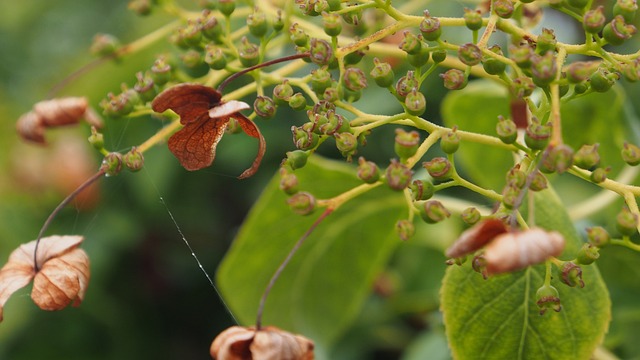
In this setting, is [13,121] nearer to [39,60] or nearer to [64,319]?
[39,60]

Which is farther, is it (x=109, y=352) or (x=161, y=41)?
(x=109, y=352)

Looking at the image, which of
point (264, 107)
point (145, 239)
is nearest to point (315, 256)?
point (264, 107)

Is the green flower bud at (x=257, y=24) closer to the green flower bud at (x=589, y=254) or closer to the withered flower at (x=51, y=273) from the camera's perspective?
the withered flower at (x=51, y=273)

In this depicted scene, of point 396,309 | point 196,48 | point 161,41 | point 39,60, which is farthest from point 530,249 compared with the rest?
point 39,60

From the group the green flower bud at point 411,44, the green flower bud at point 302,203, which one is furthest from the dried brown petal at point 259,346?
the green flower bud at point 411,44

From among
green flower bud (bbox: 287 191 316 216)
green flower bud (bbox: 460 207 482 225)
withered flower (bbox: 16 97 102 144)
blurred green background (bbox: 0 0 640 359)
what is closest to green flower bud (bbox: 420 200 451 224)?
green flower bud (bbox: 460 207 482 225)

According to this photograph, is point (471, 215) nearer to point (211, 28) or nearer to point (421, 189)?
point (421, 189)

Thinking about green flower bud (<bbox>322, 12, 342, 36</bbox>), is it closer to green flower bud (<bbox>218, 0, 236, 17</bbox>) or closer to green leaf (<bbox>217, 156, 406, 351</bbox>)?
green flower bud (<bbox>218, 0, 236, 17</bbox>)
